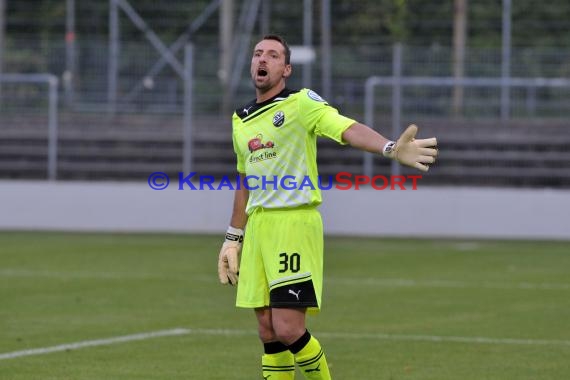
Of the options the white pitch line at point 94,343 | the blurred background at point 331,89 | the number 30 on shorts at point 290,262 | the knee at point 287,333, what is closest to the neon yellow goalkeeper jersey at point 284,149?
the number 30 on shorts at point 290,262

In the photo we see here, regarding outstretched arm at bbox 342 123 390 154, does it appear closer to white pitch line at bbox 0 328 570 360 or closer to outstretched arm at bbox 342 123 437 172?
outstretched arm at bbox 342 123 437 172

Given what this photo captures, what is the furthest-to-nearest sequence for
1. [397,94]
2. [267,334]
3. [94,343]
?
1. [397,94]
2. [94,343]
3. [267,334]

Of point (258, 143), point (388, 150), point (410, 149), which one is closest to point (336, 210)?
point (258, 143)

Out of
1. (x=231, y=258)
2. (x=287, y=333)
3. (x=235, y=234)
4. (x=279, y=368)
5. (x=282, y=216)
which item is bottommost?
(x=279, y=368)

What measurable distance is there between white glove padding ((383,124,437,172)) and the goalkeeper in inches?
32.2

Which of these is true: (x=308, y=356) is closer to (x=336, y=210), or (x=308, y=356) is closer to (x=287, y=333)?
(x=287, y=333)

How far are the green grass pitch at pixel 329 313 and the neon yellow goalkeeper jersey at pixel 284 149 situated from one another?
6.88 ft

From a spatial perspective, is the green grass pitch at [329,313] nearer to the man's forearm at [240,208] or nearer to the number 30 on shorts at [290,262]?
the man's forearm at [240,208]

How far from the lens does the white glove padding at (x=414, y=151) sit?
7.30 m

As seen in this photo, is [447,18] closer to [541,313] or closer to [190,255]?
[190,255]

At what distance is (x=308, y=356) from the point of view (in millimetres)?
8258

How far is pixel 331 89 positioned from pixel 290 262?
18.8 metres

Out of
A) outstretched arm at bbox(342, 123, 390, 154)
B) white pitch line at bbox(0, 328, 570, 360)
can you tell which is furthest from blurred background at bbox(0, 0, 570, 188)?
outstretched arm at bbox(342, 123, 390, 154)

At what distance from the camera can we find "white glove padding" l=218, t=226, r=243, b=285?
8688mm
